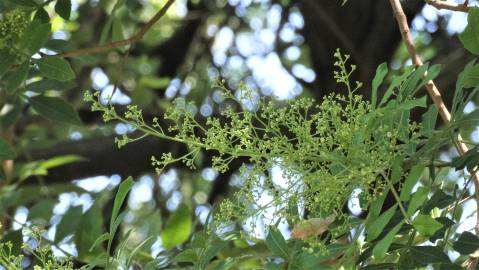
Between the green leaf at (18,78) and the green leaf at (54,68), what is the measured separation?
0.02m

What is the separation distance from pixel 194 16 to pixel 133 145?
62 centimetres

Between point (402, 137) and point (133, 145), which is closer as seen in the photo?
point (402, 137)

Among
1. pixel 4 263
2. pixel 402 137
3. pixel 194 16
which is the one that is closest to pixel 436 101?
pixel 402 137

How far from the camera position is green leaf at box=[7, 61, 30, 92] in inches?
46.5

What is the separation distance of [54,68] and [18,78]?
0.05m

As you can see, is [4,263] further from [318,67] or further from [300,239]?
[318,67]

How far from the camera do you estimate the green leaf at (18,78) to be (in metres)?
1.18

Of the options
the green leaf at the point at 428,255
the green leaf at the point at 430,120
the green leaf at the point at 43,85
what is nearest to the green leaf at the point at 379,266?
the green leaf at the point at 428,255

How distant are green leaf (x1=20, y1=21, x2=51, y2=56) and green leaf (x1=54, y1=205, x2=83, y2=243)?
42 cm

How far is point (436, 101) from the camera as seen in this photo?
3.15 feet

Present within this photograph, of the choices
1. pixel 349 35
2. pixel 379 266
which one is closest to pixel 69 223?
pixel 379 266

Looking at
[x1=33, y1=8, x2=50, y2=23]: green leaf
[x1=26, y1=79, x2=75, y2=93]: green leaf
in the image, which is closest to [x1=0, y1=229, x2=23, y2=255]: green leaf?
[x1=26, y1=79, x2=75, y2=93]: green leaf

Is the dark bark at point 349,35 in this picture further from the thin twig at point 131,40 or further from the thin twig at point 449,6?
the thin twig at point 449,6

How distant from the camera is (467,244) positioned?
897 mm
